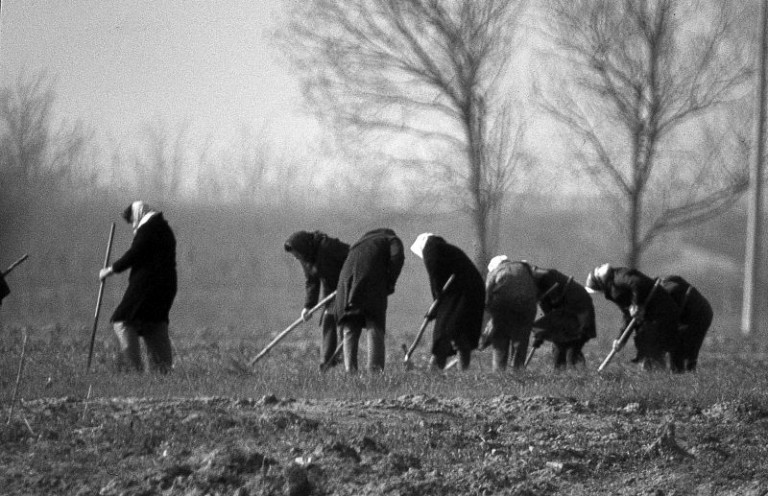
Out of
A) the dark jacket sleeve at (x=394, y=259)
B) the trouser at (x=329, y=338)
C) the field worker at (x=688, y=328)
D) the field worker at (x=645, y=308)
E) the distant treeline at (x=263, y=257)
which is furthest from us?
the distant treeline at (x=263, y=257)

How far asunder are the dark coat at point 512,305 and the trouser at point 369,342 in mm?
1881

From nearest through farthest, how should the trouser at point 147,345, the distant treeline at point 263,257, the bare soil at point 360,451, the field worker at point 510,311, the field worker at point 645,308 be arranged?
the bare soil at point 360,451
the trouser at point 147,345
the field worker at point 510,311
the field worker at point 645,308
the distant treeline at point 263,257

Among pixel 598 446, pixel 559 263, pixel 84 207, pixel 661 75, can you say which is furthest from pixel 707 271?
pixel 598 446

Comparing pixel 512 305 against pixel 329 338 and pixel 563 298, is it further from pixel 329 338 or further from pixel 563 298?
pixel 329 338

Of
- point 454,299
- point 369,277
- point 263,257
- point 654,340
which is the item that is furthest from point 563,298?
point 263,257

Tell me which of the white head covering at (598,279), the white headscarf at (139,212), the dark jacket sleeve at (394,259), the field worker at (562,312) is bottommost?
the field worker at (562,312)

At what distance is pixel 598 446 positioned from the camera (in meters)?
8.46

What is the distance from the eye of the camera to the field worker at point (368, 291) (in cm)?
1323

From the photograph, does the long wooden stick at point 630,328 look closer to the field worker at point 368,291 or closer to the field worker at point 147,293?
the field worker at point 368,291

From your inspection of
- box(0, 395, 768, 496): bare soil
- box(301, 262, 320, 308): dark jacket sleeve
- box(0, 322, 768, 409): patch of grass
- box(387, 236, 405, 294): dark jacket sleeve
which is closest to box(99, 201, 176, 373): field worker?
box(0, 322, 768, 409): patch of grass

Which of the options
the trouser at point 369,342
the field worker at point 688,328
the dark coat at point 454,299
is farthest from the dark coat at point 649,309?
the trouser at point 369,342

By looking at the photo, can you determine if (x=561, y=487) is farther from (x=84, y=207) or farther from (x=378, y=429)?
(x=84, y=207)

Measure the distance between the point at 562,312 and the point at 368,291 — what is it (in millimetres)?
3292

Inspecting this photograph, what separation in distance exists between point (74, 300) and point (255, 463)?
18103 millimetres
